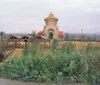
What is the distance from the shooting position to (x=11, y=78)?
12.5 meters

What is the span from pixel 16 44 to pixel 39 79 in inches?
804

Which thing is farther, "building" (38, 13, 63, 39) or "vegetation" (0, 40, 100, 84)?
"building" (38, 13, 63, 39)

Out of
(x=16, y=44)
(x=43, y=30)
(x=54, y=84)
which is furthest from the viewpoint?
(x=43, y=30)

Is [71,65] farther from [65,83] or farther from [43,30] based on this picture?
[43,30]

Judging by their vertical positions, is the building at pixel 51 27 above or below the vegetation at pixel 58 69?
above

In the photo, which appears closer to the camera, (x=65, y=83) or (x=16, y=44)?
(x=65, y=83)

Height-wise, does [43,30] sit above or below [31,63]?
above

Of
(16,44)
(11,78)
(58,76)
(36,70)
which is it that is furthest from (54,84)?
(16,44)

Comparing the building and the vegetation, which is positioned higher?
the building

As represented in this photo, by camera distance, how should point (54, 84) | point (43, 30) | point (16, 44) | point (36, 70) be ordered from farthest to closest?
1. point (43, 30)
2. point (16, 44)
3. point (36, 70)
4. point (54, 84)

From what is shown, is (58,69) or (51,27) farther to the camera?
(51,27)

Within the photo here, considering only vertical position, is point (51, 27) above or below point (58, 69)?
above

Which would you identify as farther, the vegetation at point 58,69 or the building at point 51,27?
the building at point 51,27

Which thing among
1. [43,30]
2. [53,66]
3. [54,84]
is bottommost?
[54,84]
